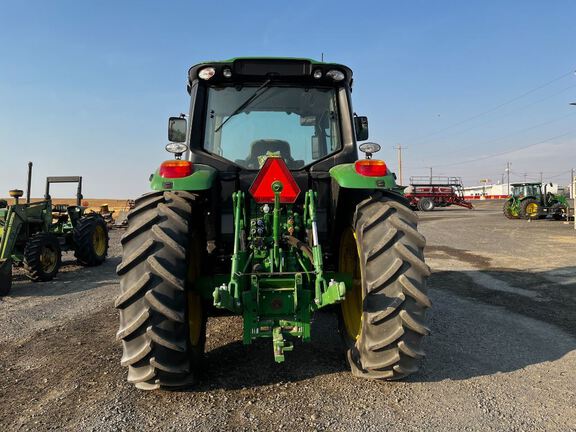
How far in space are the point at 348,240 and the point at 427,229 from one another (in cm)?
1639

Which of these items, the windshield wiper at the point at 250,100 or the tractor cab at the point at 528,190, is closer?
the windshield wiper at the point at 250,100

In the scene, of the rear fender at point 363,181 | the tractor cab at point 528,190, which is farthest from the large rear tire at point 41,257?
the tractor cab at point 528,190

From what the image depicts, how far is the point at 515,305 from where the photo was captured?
6000 millimetres

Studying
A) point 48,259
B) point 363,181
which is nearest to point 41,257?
point 48,259

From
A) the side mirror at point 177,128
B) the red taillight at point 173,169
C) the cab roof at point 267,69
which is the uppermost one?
the cab roof at point 267,69

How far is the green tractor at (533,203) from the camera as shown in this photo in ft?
80.9

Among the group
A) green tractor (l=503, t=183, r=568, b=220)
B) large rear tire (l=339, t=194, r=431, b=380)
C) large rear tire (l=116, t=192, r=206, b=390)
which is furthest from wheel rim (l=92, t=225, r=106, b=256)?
green tractor (l=503, t=183, r=568, b=220)

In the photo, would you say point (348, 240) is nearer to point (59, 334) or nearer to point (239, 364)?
point (239, 364)

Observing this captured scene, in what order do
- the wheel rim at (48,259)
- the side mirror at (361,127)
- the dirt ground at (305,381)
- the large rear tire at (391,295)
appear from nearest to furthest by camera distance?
1. the dirt ground at (305,381)
2. the large rear tire at (391,295)
3. the side mirror at (361,127)
4. the wheel rim at (48,259)

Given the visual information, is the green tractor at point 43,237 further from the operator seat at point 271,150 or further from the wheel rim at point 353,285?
the wheel rim at point 353,285

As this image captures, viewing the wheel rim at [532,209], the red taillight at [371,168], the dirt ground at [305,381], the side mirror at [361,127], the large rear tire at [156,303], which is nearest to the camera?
the dirt ground at [305,381]

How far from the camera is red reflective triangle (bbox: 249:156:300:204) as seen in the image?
337 cm

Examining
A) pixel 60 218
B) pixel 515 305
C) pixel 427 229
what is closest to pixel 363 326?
pixel 515 305

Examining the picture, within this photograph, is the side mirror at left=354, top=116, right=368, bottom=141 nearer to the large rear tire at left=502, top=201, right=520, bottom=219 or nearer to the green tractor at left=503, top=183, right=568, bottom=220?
the green tractor at left=503, top=183, right=568, bottom=220
